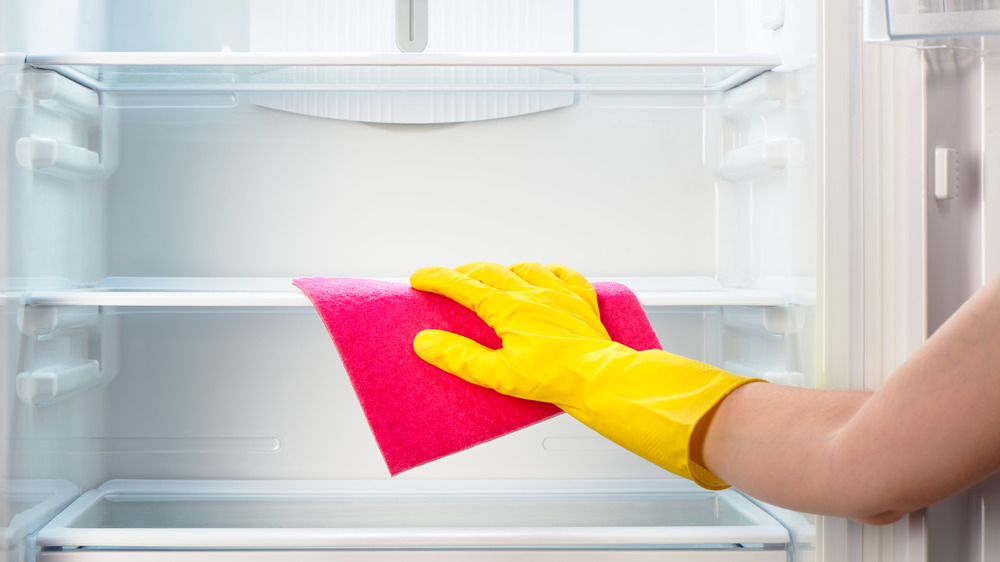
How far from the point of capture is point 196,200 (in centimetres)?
133

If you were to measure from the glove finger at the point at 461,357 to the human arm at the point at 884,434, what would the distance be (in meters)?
0.25

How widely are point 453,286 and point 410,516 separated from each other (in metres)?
0.50

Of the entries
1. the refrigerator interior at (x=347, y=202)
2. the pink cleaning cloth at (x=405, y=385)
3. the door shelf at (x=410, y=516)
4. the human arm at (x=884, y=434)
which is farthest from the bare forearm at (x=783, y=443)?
the refrigerator interior at (x=347, y=202)

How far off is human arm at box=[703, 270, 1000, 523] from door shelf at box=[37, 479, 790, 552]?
1.16 ft

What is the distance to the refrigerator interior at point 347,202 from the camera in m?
1.29

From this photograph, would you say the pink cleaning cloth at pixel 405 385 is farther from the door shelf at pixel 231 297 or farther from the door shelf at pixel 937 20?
the door shelf at pixel 937 20

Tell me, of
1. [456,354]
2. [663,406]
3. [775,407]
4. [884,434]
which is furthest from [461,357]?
[884,434]

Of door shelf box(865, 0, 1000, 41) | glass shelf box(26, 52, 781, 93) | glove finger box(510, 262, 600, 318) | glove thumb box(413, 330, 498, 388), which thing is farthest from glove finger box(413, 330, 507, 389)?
door shelf box(865, 0, 1000, 41)

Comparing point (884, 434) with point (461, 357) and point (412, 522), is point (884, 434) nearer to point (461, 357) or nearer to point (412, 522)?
point (461, 357)

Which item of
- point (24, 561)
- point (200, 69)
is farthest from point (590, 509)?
point (200, 69)

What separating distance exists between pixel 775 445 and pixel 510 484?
71 cm

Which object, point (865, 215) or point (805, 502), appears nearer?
point (805, 502)

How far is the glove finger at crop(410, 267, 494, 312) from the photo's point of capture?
0.89 meters

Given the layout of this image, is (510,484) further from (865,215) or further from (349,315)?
(865,215)
